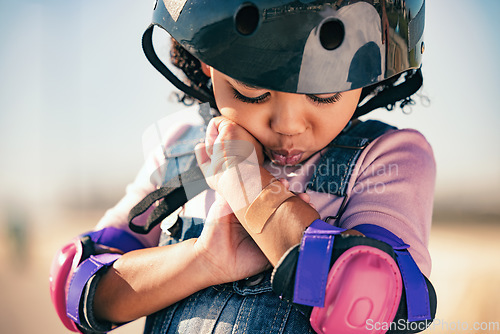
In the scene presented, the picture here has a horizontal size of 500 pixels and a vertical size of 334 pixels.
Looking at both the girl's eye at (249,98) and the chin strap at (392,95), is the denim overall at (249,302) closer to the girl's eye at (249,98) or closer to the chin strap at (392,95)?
the chin strap at (392,95)

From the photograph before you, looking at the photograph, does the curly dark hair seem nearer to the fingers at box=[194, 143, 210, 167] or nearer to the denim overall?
the denim overall

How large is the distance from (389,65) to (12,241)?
4439 mm

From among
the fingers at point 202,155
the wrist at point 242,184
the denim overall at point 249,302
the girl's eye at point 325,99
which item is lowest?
the denim overall at point 249,302

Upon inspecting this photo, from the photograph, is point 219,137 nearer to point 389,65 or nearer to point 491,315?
point 389,65

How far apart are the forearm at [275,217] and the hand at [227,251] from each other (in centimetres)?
5

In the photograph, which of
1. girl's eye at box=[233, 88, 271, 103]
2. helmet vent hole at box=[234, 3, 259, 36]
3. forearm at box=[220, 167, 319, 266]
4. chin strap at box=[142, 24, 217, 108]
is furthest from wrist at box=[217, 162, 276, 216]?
chin strap at box=[142, 24, 217, 108]

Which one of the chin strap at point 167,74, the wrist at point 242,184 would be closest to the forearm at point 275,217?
the wrist at point 242,184

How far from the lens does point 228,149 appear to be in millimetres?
862

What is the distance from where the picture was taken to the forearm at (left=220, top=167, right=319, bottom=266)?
743 mm

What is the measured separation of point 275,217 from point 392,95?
0.47 meters

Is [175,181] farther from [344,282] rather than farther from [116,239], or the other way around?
[344,282]

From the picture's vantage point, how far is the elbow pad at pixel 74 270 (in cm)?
94

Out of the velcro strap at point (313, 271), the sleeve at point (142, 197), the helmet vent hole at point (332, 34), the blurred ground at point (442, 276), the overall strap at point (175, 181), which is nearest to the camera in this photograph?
the velcro strap at point (313, 271)

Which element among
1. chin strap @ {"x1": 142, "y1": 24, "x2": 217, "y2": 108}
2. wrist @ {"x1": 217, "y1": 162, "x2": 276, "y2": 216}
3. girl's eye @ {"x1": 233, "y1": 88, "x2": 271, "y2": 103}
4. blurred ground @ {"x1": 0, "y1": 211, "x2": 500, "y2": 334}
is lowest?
blurred ground @ {"x1": 0, "y1": 211, "x2": 500, "y2": 334}
